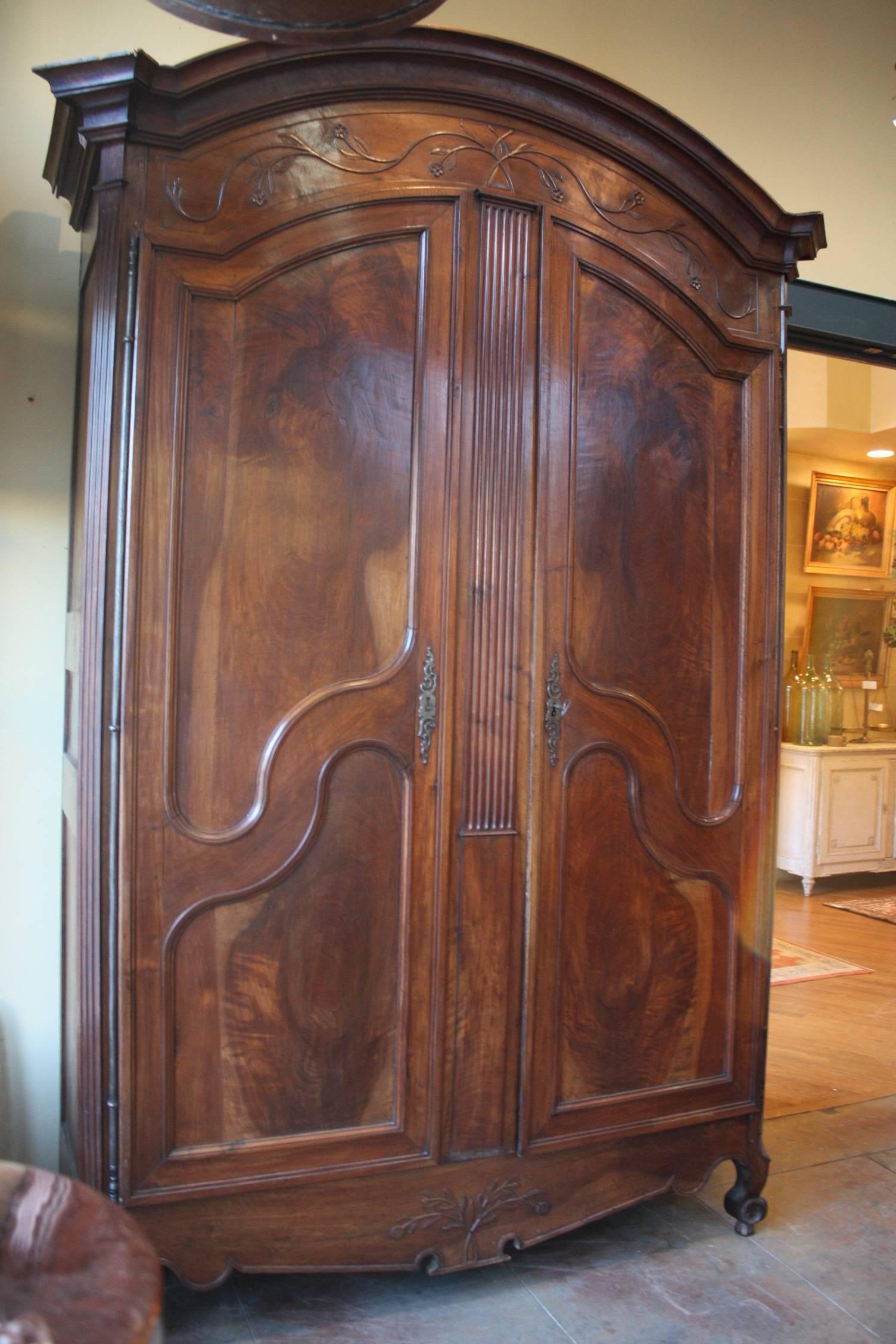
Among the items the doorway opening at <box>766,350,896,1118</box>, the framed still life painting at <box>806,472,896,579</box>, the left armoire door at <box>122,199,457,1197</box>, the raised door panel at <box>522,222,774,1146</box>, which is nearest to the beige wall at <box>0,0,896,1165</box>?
the left armoire door at <box>122,199,457,1197</box>

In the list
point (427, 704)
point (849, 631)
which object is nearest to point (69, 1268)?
point (427, 704)

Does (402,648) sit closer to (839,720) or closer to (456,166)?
(456,166)

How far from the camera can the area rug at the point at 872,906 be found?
5.32m

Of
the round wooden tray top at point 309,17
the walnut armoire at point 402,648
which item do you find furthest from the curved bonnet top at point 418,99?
the round wooden tray top at point 309,17

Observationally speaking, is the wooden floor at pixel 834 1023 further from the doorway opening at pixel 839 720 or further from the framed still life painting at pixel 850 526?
the framed still life painting at pixel 850 526

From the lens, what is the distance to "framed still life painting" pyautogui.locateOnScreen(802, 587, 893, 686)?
6477 mm

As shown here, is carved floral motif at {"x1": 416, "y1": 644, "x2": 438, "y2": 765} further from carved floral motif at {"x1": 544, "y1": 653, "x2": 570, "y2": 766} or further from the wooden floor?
the wooden floor

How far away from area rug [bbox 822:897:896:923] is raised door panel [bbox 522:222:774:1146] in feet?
11.5

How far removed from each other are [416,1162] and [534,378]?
148 centimetres

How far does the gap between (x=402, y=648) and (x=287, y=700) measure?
0.75 ft

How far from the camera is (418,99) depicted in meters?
1.83

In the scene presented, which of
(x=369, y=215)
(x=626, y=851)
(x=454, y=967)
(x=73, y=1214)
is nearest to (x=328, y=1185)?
(x=454, y=967)

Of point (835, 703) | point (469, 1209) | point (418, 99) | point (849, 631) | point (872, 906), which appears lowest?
point (872, 906)

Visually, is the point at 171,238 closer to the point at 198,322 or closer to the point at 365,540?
the point at 198,322
